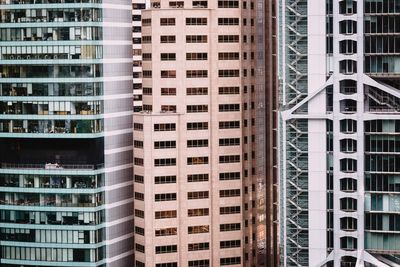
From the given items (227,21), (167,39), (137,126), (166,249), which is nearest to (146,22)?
Result: (167,39)

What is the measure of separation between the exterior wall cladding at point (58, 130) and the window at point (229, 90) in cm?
1535

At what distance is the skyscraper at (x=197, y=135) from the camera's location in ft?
538

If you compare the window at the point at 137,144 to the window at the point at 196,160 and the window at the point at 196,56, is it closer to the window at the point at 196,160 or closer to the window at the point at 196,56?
the window at the point at 196,160

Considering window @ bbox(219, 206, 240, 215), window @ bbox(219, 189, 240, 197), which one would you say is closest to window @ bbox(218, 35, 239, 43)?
window @ bbox(219, 189, 240, 197)

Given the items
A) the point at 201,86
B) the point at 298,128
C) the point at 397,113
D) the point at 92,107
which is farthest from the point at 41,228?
the point at 397,113

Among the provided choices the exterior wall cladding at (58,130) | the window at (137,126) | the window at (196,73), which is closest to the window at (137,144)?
the window at (137,126)

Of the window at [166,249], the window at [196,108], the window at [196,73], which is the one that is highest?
the window at [196,73]

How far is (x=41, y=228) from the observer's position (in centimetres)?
16100

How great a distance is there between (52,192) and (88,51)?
2024 cm

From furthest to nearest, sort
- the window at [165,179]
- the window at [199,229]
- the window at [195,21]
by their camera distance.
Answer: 1. the window at [199,229]
2. the window at [195,21]
3. the window at [165,179]

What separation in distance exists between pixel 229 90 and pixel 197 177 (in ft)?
44.8

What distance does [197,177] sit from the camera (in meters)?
166

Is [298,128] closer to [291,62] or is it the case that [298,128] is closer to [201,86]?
[291,62]

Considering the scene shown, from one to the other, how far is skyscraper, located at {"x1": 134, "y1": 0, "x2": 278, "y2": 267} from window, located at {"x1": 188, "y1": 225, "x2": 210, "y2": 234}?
0.47 ft
